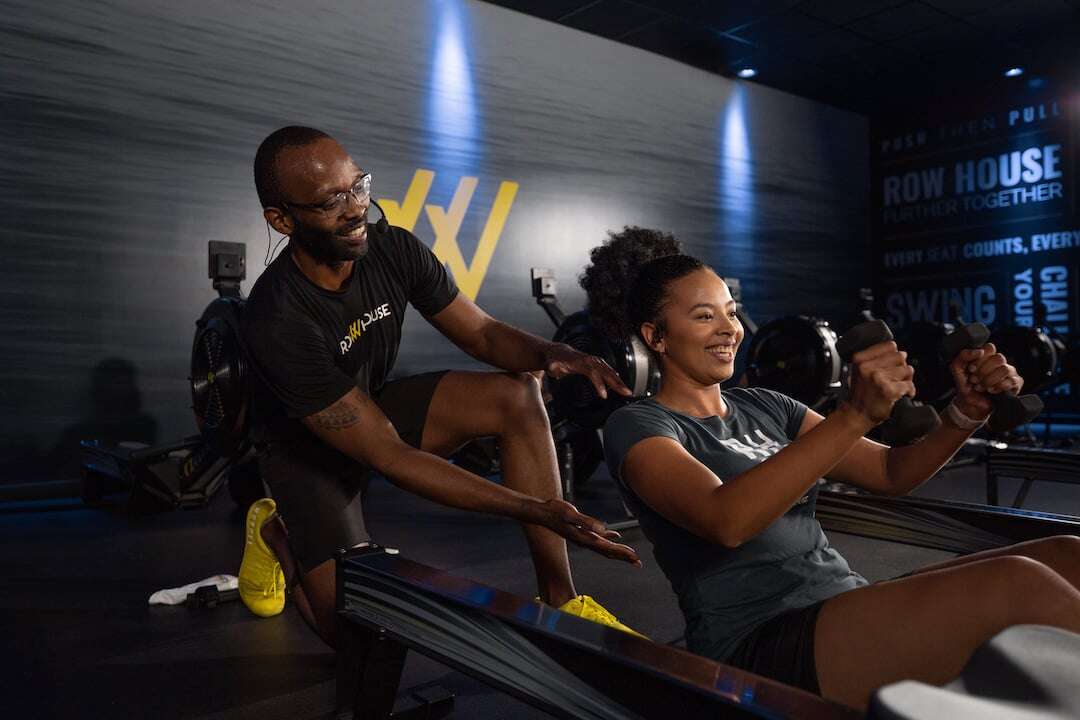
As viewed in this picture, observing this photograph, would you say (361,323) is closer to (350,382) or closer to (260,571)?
(350,382)

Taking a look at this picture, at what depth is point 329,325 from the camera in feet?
6.55

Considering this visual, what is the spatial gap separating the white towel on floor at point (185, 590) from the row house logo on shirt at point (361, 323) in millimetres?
1083

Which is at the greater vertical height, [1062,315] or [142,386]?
[1062,315]

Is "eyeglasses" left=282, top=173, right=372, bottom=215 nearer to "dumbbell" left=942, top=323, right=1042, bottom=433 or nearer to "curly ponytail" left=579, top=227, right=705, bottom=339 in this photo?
"curly ponytail" left=579, top=227, right=705, bottom=339

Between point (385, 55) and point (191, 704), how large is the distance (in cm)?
459

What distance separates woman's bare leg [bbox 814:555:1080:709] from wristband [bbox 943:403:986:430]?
360 mm

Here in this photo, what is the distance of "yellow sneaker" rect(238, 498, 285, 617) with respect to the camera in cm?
238

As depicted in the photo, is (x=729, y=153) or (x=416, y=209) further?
(x=729, y=153)

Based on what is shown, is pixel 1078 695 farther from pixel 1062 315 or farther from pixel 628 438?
pixel 1062 315

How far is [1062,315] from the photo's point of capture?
7.32 meters

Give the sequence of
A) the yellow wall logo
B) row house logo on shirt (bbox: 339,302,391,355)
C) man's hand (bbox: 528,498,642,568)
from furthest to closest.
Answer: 1. the yellow wall logo
2. row house logo on shirt (bbox: 339,302,391,355)
3. man's hand (bbox: 528,498,642,568)

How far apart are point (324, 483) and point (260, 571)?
1.93ft

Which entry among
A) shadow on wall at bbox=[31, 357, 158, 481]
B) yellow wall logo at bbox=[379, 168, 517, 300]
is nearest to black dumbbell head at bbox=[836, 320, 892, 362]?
shadow on wall at bbox=[31, 357, 158, 481]

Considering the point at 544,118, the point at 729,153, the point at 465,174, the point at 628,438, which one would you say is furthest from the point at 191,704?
the point at 729,153
